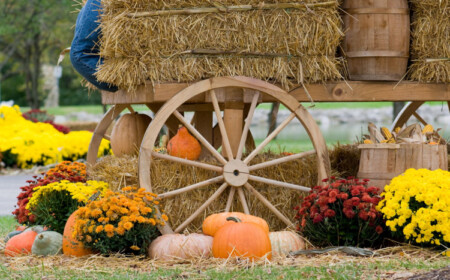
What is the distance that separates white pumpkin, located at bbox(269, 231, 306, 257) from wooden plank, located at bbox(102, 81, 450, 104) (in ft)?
3.97

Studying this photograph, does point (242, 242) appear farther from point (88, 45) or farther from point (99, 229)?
point (88, 45)

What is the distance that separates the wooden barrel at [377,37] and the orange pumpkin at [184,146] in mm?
1496

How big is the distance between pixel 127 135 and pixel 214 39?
1452mm

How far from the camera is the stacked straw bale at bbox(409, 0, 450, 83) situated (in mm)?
5289

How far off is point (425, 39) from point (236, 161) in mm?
1948

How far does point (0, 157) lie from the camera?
11.5 metres

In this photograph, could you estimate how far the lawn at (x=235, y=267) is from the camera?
3.71 m

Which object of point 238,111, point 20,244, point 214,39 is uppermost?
point 214,39

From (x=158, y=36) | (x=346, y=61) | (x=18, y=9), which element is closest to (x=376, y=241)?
(x=346, y=61)

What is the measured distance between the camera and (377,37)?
5.24m

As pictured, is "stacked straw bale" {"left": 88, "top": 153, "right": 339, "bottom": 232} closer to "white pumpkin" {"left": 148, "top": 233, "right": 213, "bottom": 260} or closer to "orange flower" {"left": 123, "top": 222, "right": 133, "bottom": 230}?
"white pumpkin" {"left": 148, "top": 233, "right": 213, "bottom": 260}

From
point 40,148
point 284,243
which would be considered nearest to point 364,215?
point 284,243

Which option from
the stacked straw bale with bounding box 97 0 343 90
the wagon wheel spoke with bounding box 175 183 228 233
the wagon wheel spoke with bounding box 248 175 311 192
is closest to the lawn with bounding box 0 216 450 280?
the wagon wheel spoke with bounding box 175 183 228 233

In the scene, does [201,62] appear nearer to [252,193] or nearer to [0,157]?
[252,193]
